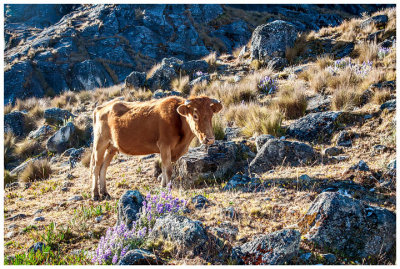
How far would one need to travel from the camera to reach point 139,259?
3324 millimetres

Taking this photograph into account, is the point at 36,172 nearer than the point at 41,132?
Yes

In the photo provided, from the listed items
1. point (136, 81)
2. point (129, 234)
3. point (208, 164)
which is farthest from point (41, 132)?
point (129, 234)

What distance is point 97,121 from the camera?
7465 millimetres

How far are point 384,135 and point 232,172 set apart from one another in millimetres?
3417

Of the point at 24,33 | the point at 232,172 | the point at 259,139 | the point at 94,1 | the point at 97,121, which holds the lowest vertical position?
the point at 232,172

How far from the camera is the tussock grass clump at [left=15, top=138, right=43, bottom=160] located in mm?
12750

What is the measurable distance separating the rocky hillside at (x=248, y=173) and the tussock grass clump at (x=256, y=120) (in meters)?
0.04

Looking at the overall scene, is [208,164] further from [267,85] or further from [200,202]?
[267,85]

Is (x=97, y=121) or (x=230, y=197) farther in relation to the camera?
(x=97, y=121)

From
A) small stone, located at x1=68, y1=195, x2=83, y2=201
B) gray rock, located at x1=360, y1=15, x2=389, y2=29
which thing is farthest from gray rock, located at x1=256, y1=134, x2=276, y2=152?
gray rock, located at x1=360, y1=15, x2=389, y2=29

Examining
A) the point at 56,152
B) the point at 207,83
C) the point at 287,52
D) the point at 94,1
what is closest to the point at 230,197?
the point at 56,152

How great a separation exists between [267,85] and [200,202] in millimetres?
8506

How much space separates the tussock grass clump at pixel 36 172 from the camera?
9.64 meters

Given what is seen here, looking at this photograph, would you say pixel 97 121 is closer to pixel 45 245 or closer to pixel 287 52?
pixel 45 245
